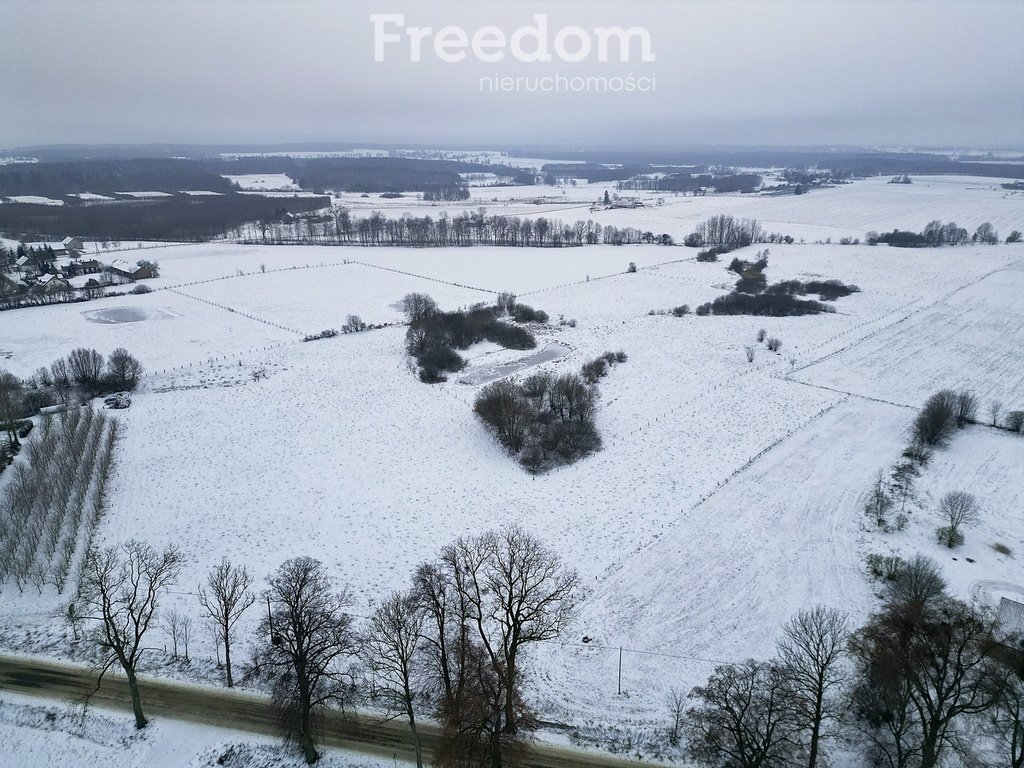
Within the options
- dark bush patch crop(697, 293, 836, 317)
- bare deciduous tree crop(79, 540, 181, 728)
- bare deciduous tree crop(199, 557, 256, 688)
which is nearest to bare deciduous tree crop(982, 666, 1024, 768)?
bare deciduous tree crop(199, 557, 256, 688)

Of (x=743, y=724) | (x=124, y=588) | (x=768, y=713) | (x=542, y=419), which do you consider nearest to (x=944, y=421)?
(x=542, y=419)

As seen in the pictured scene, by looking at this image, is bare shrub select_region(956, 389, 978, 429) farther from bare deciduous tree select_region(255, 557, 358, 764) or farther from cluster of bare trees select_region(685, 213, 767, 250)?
cluster of bare trees select_region(685, 213, 767, 250)

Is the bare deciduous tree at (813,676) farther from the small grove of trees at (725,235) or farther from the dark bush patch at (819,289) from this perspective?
the small grove of trees at (725,235)

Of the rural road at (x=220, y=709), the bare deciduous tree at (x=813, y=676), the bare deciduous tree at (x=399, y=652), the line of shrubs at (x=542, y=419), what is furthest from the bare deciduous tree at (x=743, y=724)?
the line of shrubs at (x=542, y=419)

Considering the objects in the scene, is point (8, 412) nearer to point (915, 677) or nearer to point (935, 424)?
point (915, 677)

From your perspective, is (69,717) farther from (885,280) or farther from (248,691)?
(885,280)

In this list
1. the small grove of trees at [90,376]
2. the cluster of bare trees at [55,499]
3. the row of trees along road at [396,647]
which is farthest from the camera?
the small grove of trees at [90,376]

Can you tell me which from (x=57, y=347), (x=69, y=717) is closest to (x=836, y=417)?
(x=69, y=717)
